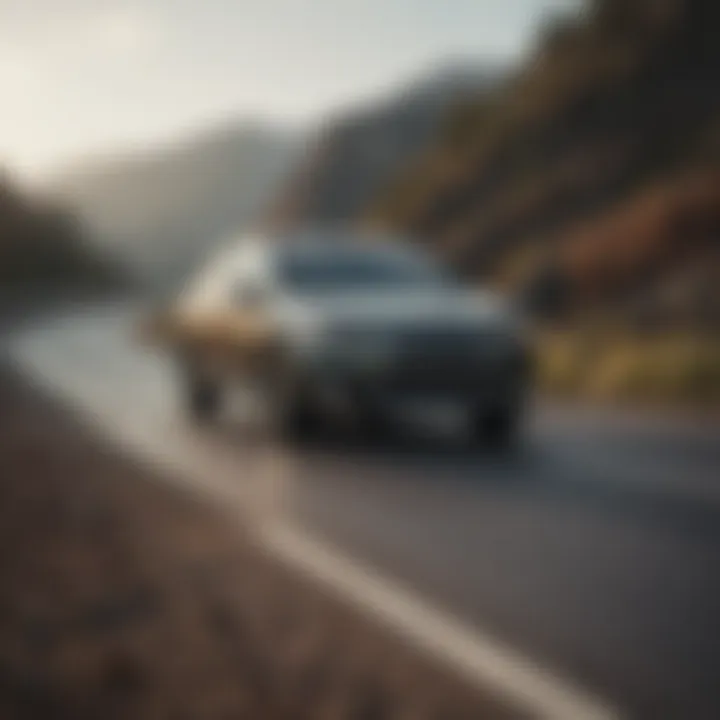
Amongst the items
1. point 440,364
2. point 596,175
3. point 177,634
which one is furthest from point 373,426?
point 596,175

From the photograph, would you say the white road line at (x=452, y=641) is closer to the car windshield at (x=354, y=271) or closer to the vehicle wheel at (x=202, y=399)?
the car windshield at (x=354, y=271)

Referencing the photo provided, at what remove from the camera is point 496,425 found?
13.0m

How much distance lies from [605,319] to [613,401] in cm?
997

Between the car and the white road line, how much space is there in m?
4.13

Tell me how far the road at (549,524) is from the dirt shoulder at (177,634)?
1.66 ft

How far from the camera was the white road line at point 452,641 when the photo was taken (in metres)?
4.98

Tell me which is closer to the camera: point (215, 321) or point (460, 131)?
point (215, 321)

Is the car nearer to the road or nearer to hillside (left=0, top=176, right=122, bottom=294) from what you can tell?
the road

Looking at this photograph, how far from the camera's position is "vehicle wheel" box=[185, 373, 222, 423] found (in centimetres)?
1541

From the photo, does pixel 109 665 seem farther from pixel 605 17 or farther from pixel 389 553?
pixel 605 17

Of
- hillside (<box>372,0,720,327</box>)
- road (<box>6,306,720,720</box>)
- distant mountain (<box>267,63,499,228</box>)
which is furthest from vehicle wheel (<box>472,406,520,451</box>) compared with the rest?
distant mountain (<box>267,63,499,228</box>)

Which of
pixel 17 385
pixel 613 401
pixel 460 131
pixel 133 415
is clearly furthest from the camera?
pixel 460 131

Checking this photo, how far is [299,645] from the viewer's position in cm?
587

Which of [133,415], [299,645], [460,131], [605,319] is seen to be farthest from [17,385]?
[460,131]
